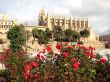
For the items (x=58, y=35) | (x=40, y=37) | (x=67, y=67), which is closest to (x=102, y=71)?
(x=67, y=67)

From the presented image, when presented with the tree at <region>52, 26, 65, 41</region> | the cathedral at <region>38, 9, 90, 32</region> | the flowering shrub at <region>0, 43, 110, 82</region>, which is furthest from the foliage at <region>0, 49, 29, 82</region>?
the cathedral at <region>38, 9, 90, 32</region>

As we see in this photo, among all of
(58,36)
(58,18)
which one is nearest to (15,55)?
(58,36)

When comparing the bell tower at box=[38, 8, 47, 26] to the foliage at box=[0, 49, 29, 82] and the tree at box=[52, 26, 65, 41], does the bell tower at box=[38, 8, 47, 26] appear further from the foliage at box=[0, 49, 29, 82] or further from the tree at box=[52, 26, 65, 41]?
the foliage at box=[0, 49, 29, 82]

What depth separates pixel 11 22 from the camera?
3494 inches

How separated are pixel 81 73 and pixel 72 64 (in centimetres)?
31

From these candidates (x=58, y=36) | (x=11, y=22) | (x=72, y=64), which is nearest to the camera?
(x=72, y=64)

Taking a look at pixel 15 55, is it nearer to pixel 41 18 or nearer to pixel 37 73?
pixel 37 73

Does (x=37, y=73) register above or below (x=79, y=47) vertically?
below

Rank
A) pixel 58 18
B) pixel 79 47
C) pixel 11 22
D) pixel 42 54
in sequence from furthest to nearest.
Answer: pixel 58 18
pixel 11 22
pixel 42 54
pixel 79 47

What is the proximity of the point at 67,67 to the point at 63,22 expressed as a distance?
296ft

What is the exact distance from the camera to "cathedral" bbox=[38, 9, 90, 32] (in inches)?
3756

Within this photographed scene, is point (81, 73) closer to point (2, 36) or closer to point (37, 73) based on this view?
point (37, 73)

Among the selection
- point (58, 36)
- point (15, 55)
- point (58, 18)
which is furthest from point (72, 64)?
point (58, 18)

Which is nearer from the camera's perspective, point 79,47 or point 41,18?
point 79,47
